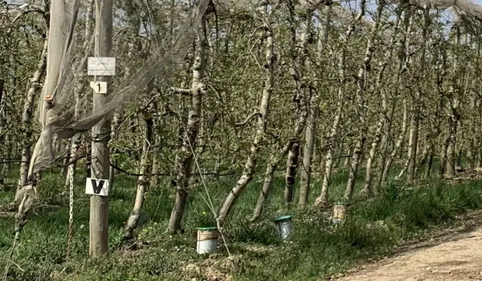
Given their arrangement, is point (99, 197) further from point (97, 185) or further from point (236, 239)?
point (236, 239)

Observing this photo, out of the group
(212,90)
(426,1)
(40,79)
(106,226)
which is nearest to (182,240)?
(106,226)

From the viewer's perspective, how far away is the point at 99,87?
17.8 ft

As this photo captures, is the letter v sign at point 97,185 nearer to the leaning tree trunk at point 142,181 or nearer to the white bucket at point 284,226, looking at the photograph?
the leaning tree trunk at point 142,181

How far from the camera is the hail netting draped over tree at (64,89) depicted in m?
5.20

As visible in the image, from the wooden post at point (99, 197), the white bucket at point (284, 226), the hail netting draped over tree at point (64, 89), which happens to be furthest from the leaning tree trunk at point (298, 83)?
the hail netting draped over tree at point (64, 89)

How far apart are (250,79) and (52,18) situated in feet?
13.6

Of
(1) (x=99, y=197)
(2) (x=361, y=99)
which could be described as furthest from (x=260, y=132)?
(2) (x=361, y=99)

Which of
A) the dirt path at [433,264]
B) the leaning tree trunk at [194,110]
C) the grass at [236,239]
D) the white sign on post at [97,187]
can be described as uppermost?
the leaning tree trunk at [194,110]

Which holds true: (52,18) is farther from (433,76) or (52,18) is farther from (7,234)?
(433,76)

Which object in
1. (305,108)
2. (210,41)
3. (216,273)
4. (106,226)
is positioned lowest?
(216,273)

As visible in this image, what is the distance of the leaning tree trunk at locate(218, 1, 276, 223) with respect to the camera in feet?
24.7

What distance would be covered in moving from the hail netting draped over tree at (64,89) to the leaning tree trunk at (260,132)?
2.29 m

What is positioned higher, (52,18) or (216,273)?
(52,18)

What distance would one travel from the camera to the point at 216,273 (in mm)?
5836
